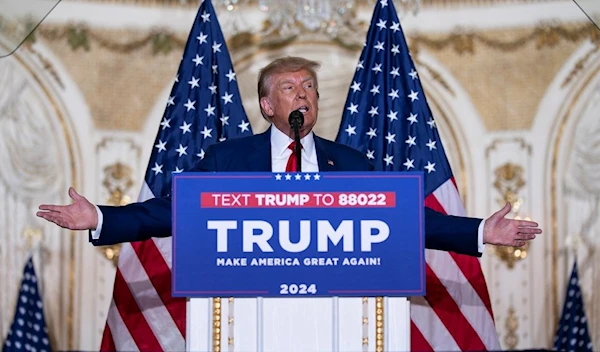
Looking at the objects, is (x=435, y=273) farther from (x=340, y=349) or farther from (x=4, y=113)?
(x=4, y=113)

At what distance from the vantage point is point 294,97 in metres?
3.80

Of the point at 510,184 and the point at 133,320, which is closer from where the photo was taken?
the point at 133,320

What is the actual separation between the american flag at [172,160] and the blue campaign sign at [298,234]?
2.05 meters

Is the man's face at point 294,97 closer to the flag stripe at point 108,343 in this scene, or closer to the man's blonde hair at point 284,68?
the man's blonde hair at point 284,68

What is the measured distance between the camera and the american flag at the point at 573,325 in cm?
810

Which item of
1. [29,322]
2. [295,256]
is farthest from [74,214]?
[29,322]

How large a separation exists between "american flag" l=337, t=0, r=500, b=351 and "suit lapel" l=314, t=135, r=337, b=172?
4.80 ft

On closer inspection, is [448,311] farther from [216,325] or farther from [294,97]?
[216,325]

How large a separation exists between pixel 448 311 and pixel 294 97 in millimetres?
1940

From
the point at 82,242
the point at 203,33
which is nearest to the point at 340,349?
the point at 203,33

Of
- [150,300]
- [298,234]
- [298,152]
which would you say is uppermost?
[298,152]

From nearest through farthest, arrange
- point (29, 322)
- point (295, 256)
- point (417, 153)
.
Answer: point (295, 256) < point (417, 153) < point (29, 322)

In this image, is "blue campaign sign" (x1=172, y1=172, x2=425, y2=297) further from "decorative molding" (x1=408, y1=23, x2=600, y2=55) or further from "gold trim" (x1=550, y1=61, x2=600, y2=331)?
"decorative molding" (x1=408, y1=23, x2=600, y2=55)

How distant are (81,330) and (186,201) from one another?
5755 millimetres
